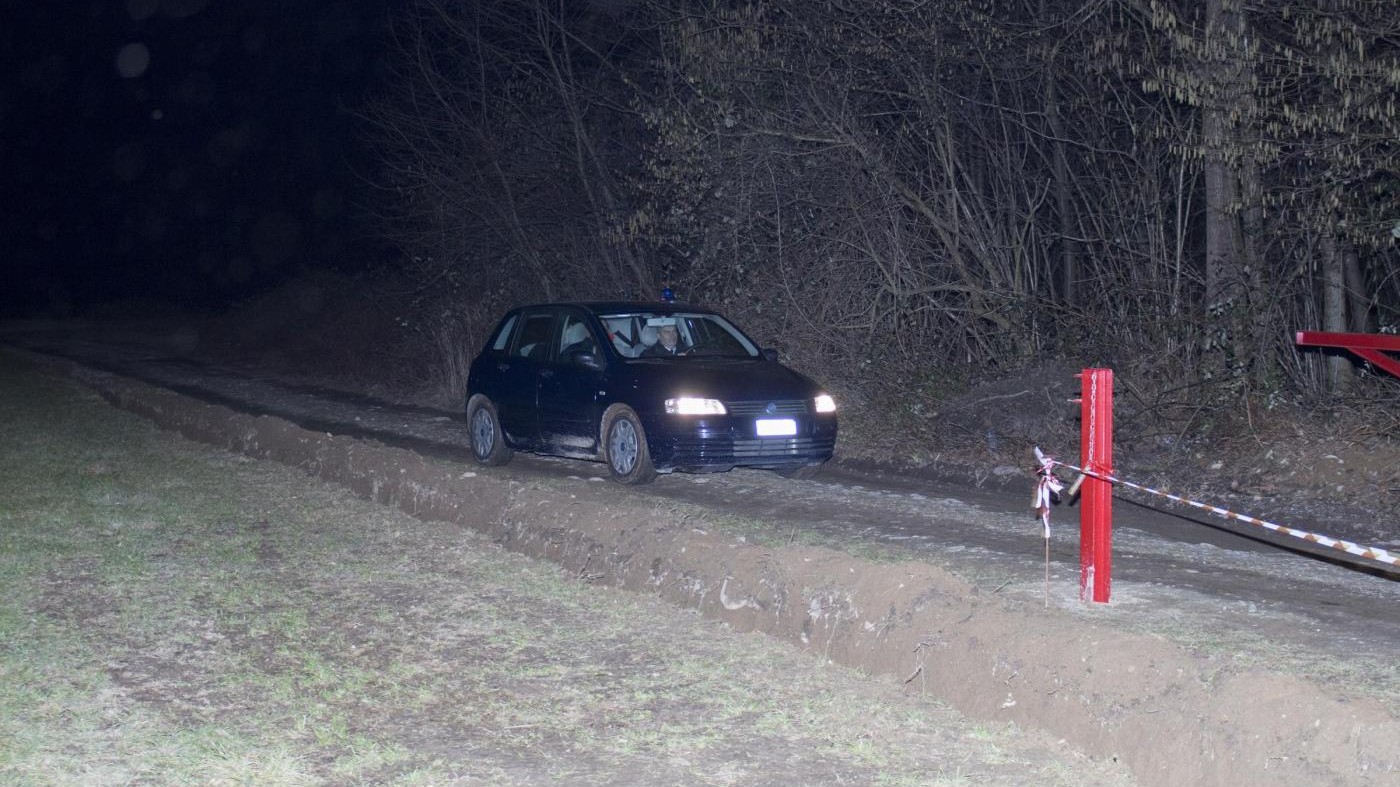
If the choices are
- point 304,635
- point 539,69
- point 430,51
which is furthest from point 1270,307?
point 430,51

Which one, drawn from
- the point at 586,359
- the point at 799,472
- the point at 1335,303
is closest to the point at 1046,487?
the point at 799,472

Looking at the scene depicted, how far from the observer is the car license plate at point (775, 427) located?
11.3m

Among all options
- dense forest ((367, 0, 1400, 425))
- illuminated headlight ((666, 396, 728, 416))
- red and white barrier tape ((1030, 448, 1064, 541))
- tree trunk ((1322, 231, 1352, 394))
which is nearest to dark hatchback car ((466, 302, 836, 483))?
illuminated headlight ((666, 396, 728, 416))

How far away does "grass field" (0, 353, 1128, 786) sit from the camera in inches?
195

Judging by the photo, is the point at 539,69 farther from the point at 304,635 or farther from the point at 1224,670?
the point at 1224,670

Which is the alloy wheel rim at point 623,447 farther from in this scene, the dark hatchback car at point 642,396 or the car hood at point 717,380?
the car hood at point 717,380

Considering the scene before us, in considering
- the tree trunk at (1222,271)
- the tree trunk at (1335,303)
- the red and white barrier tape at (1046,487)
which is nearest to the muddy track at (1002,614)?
the red and white barrier tape at (1046,487)

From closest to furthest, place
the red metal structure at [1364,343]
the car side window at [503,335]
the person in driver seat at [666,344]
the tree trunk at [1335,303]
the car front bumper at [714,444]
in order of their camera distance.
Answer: the red metal structure at [1364,343], the car front bumper at [714,444], the person in driver seat at [666,344], the tree trunk at [1335,303], the car side window at [503,335]

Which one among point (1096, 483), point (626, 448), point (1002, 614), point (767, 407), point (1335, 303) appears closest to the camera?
point (1002, 614)

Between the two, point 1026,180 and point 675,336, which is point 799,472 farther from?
point 1026,180

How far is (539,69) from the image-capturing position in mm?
22297

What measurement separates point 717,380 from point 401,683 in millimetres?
5908

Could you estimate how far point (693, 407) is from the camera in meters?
11.2

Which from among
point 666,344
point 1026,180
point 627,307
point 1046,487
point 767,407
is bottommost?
point 1046,487
